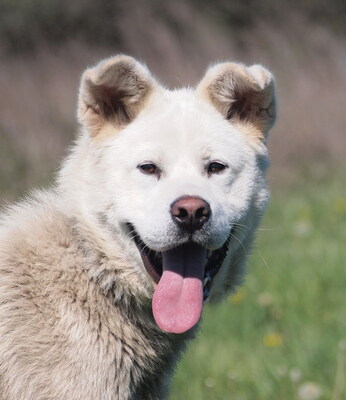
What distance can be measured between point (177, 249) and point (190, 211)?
0.83ft

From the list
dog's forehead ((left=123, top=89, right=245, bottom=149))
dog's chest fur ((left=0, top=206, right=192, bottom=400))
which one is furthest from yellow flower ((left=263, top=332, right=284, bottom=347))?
dog's forehead ((left=123, top=89, right=245, bottom=149))

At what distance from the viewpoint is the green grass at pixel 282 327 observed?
5094 mm

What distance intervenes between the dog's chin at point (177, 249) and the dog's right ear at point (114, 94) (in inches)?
19.6

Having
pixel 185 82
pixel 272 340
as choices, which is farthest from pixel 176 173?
pixel 185 82

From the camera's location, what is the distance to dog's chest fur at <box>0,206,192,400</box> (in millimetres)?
3115

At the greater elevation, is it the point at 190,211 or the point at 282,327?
the point at 190,211

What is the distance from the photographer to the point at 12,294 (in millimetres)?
3209

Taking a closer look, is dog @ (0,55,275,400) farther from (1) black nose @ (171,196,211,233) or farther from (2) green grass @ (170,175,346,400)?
(2) green grass @ (170,175,346,400)

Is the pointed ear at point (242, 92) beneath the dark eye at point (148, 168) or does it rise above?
above

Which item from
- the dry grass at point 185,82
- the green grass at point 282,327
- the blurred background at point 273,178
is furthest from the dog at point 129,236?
the dry grass at point 185,82

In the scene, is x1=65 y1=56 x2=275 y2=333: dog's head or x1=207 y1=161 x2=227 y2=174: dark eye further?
x1=207 y1=161 x2=227 y2=174: dark eye

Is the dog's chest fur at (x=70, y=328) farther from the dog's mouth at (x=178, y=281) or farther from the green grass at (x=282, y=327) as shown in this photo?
the green grass at (x=282, y=327)

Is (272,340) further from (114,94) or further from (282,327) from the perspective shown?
(114,94)

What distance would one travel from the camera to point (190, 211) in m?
3.22
